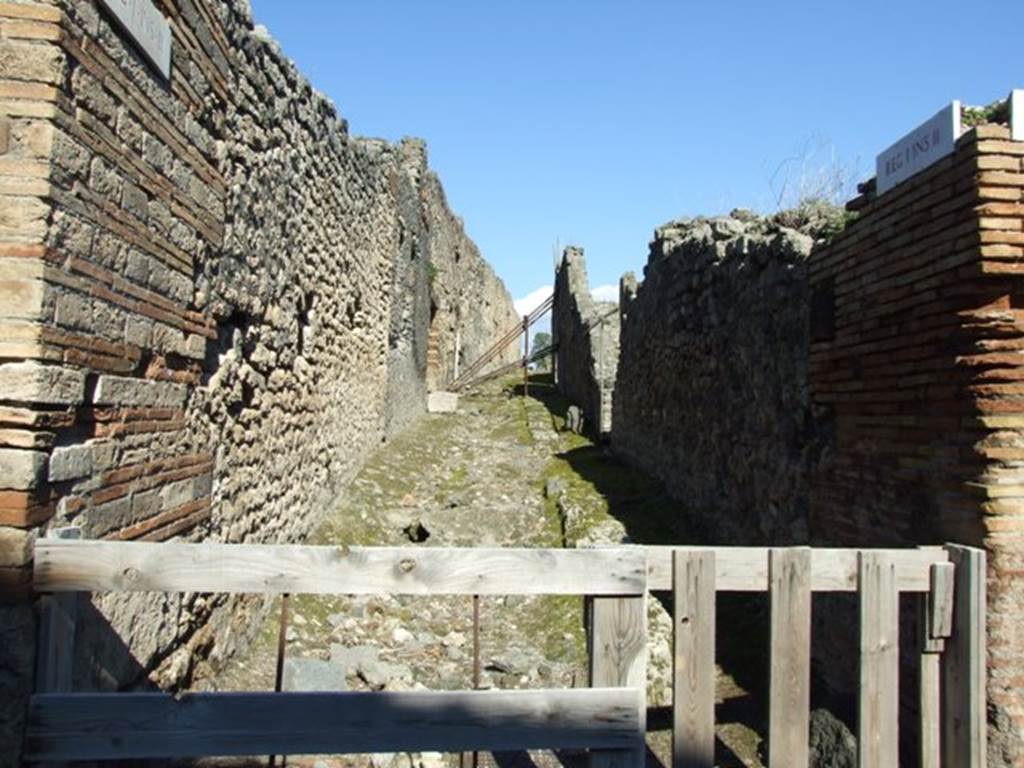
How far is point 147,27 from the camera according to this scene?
3137 millimetres

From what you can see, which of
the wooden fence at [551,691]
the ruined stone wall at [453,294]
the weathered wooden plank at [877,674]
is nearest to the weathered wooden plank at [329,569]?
the wooden fence at [551,691]

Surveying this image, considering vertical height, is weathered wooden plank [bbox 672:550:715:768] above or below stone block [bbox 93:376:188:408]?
below

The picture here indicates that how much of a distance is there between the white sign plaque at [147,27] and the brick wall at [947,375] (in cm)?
334

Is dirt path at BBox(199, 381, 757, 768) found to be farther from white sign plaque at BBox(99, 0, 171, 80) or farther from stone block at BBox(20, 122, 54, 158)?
white sign plaque at BBox(99, 0, 171, 80)

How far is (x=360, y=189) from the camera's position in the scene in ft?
29.0

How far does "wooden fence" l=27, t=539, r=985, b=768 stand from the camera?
2.27 meters

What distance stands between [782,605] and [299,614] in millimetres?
3869

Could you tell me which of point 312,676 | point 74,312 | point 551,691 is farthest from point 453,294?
point 551,691

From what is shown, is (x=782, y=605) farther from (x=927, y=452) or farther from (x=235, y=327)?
(x=235, y=327)

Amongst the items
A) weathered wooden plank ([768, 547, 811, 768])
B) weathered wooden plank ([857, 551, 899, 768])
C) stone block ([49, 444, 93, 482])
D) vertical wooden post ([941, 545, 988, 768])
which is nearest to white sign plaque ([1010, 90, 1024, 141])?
vertical wooden post ([941, 545, 988, 768])

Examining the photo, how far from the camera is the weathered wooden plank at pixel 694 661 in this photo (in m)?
2.56

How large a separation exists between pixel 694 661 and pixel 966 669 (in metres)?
1.07

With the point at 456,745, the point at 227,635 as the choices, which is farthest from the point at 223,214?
the point at 456,745

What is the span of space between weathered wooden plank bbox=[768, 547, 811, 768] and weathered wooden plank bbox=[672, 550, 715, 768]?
232 millimetres
